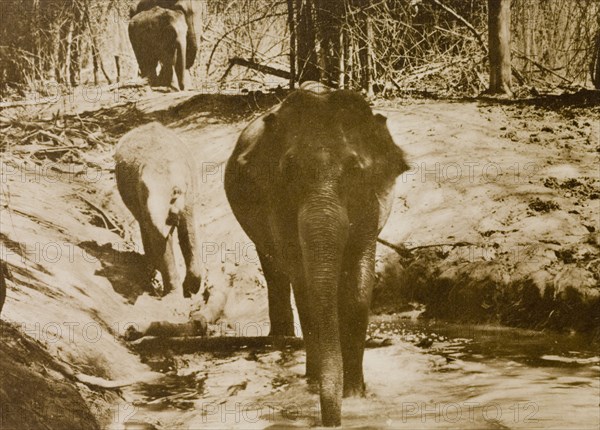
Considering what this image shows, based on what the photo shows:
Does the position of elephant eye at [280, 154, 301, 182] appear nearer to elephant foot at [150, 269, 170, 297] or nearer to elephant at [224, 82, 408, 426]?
elephant at [224, 82, 408, 426]

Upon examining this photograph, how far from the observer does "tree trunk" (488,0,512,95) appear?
3.36 metres

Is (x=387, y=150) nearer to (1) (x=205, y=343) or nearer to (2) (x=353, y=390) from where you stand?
(2) (x=353, y=390)

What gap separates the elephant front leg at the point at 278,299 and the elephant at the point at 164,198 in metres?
0.27

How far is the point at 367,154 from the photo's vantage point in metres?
2.92

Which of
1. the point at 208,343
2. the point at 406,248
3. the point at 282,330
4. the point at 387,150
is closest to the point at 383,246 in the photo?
the point at 406,248

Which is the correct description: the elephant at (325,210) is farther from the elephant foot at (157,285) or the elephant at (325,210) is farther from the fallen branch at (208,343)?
the elephant foot at (157,285)

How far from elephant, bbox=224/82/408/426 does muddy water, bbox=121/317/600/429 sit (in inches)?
4.3

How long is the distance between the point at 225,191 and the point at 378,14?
0.90m

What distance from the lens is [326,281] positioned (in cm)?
267

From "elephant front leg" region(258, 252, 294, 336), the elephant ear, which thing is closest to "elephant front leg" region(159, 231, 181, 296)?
"elephant front leg" region(258, 252, 294, 336)

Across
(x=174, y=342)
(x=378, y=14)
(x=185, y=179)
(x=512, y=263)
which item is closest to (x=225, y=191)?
(x=185, y=179)

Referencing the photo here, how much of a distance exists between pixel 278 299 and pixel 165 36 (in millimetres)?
1202

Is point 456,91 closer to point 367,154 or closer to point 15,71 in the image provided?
point 367,154

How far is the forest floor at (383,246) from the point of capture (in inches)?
122
